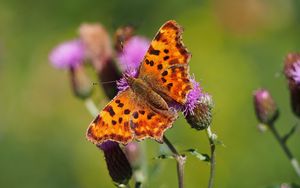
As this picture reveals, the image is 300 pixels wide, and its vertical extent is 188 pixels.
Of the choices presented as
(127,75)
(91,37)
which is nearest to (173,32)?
(127,75)

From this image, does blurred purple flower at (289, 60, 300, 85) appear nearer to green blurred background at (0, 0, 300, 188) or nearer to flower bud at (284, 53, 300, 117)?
flower bud at (284, 53, 300, 117)

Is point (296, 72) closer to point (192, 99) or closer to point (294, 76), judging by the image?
point (294, 76)

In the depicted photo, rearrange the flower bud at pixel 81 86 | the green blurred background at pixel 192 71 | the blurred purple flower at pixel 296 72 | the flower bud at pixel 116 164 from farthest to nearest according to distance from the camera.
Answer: the green blurred background at pixel 192 71, the flower bud at pixel 81 86, the blurred purple flower at pixel 296 72, the flower bud at pixel 116 164

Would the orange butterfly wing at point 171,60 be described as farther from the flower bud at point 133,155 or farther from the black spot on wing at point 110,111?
the flower bud at point 133,155

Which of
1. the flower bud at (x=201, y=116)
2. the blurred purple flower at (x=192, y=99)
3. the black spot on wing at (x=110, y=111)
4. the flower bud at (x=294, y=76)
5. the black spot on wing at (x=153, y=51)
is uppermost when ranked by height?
the black spot on wing at (x=153, y=51)

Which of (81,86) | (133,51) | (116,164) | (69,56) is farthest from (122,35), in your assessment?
(116,164)

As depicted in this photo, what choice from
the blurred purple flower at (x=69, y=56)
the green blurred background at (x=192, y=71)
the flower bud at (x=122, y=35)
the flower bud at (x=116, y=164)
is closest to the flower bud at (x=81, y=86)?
the blurred purple flower at (x=69, y=56)
